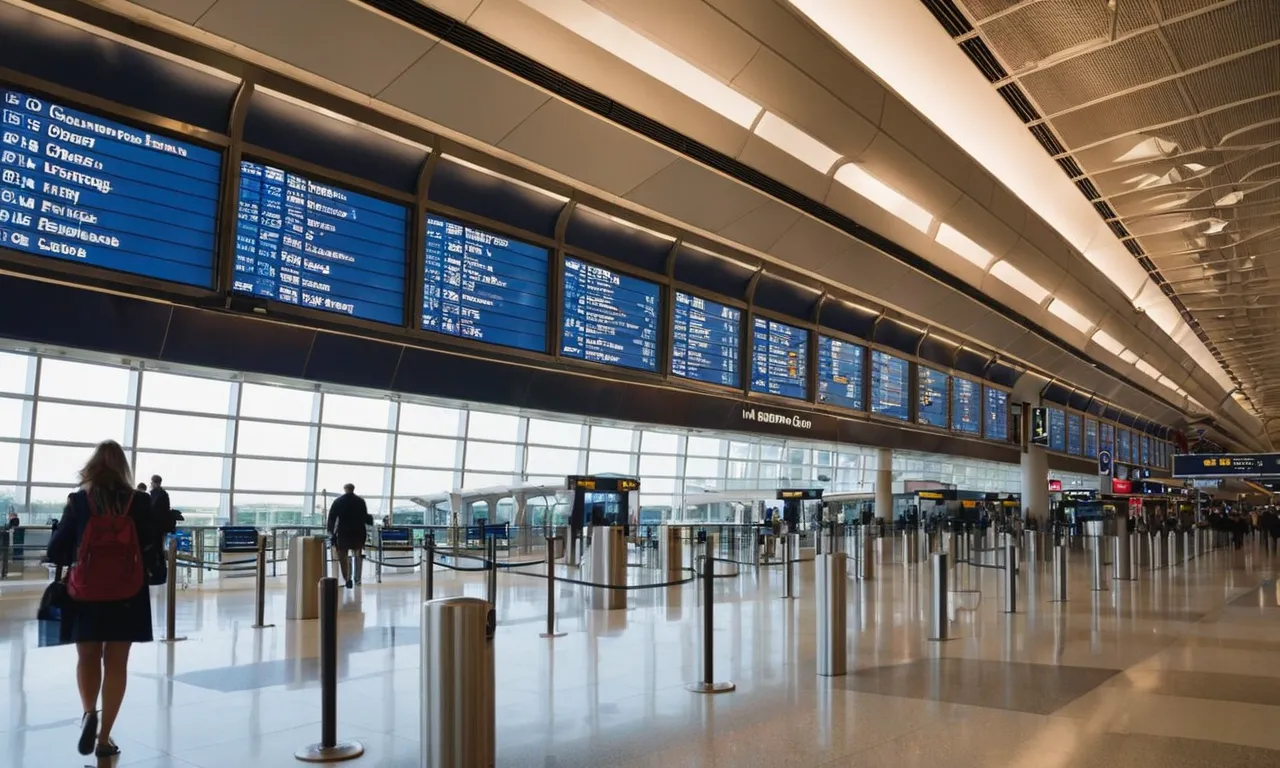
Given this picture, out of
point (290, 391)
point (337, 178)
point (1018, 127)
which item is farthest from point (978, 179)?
point (290, 391)

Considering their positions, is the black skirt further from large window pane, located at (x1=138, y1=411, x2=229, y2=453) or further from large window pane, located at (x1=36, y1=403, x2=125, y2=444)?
large window pane, located at (x1=138, y1=411, x2=229, y2=453)

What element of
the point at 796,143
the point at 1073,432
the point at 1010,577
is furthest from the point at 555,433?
the point at 1073,432

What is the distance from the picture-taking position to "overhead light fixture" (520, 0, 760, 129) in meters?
9.21

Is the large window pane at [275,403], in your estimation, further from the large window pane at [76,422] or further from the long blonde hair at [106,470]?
the long blonde hair at [106,470]

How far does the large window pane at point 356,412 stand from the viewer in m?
21.8

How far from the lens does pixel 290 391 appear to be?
69.7 feet

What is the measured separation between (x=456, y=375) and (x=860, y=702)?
329 inches

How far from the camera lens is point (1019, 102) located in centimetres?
1207

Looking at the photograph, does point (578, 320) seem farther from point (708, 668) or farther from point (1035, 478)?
point (1035, 478)

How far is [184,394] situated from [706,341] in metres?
11.4

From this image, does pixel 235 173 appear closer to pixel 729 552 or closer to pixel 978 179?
pixel 978 179

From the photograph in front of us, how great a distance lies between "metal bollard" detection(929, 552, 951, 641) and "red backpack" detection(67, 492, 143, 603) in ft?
22.1

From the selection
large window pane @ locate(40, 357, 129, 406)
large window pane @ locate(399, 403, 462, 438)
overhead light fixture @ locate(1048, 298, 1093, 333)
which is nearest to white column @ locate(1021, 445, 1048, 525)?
overhead light fixture @ locate(1048, 298, 1093, 333)

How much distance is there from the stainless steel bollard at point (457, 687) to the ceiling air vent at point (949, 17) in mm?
8086
